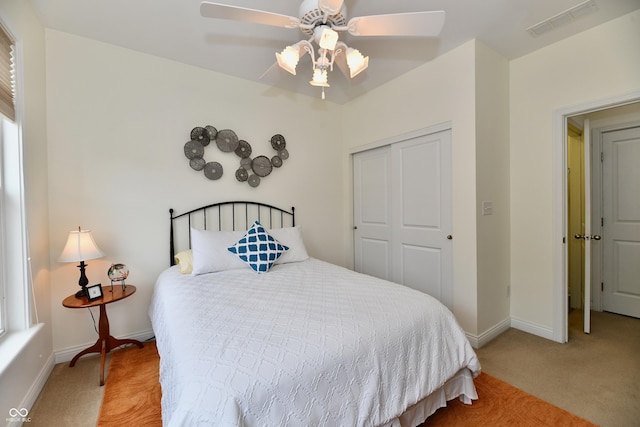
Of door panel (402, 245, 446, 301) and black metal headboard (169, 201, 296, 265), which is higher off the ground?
black metal headboard (169, 201, 296, 265)

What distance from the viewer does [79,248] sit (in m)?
1.99

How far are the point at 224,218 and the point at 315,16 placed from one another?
2035 millimetres

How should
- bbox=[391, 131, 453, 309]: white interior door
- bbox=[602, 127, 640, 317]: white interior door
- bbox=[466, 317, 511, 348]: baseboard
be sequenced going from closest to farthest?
bbox=[466, 317, 511, 348]: baseboard, bbox=[391, 131, 453, 309]: white interior door, bbox=[602, 127, 640, 317]: white interior door

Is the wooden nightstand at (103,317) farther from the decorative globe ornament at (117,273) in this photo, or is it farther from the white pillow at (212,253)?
the white pillow at (212,253)

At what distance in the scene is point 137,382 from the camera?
1926 millimetres

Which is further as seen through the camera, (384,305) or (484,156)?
(484,156)

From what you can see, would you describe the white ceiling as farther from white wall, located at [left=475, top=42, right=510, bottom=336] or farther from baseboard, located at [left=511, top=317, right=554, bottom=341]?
baseboard, located at [left=511, top=317, right=554, bottom=341]

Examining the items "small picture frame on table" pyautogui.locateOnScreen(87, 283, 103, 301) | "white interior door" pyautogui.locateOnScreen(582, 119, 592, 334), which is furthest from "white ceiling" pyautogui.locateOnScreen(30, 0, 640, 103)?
"small picture frame on table" pyautogui.locateOnScreen(87, 283, 103, 301)

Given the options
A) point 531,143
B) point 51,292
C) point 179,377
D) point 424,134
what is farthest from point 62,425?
point 531,143

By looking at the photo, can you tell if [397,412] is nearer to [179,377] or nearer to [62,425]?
[179,377]

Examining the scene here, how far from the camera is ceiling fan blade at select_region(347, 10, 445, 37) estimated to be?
4.90ft

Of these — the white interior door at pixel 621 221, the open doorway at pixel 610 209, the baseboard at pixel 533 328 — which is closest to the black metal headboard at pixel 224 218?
the baseboard at pixel 533 328

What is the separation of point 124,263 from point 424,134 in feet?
10.0

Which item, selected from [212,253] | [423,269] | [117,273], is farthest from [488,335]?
[117,273]
